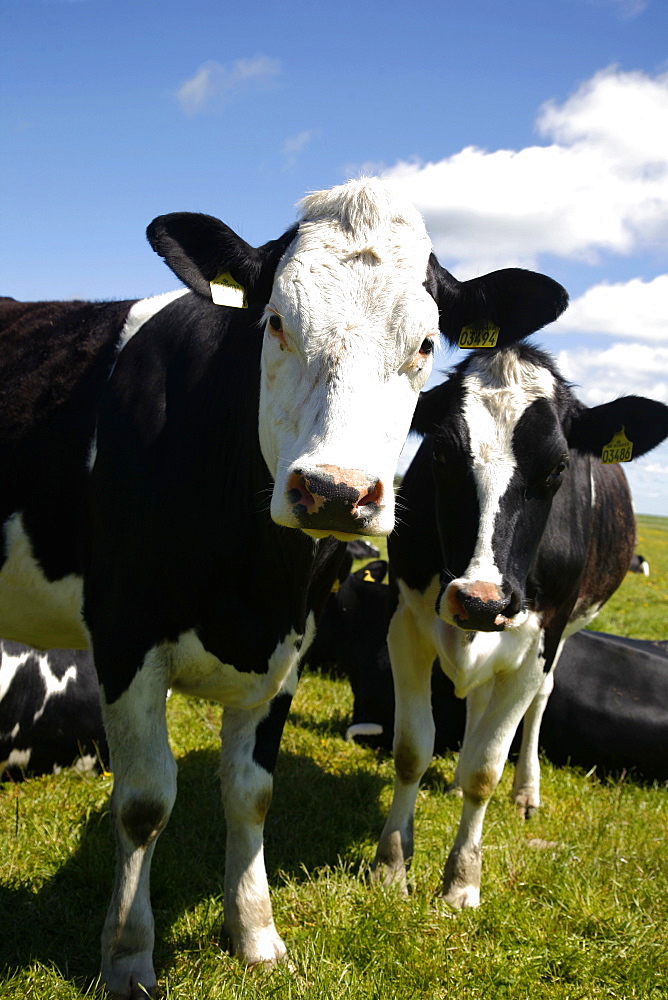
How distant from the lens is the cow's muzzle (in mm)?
3682

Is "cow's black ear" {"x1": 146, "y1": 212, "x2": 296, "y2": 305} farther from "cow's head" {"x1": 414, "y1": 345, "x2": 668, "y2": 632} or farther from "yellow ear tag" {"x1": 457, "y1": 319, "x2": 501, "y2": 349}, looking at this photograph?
"cow's head" {"x1": 414, "y1": 345, "x2": 668, "y2": 632}

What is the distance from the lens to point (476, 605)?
3676 millimetres

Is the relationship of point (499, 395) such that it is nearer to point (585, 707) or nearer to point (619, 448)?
point (619, 448)

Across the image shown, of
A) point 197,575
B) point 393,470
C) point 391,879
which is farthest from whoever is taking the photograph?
point 391,879

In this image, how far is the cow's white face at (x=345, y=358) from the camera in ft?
8.23

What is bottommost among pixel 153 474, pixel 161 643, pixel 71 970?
pixel 71 970

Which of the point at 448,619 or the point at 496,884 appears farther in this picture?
the point at 496,884

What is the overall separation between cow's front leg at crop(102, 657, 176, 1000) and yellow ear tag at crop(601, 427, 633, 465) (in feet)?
9.41

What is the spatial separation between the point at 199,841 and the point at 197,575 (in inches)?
79.5

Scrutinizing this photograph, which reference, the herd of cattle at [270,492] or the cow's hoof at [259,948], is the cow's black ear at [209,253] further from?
the cow's hoof at [259,948]

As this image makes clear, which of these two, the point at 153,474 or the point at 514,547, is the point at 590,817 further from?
the point at 153,474

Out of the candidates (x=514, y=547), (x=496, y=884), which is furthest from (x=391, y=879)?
(x=514, y=547)

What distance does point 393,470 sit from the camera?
9.17 ft

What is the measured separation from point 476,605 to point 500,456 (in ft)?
2.77
